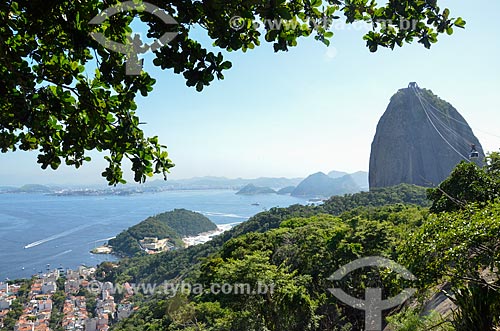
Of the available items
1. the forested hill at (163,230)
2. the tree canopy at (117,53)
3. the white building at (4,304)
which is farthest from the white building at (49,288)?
the tree canopy at (117,53)

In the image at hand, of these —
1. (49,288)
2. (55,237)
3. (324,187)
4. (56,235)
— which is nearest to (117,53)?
(49,288)

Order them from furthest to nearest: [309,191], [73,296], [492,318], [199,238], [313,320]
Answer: [309,191] → [199,238] → [73,296] → [313,320] → [492,318]

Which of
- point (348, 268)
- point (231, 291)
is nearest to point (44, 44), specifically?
point (231, 291)

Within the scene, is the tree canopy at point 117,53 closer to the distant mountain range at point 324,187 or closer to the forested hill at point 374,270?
the forested hill at point 374,270

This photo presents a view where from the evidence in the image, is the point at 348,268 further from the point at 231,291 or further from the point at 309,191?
the point at 309,191

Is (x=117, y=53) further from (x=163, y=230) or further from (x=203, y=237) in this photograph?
(x=203, y=237)

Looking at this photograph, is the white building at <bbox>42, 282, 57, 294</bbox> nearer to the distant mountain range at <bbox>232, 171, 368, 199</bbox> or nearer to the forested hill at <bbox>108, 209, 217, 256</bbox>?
the forested hill at <bbox>108, 209, 217, 256</bbox>
